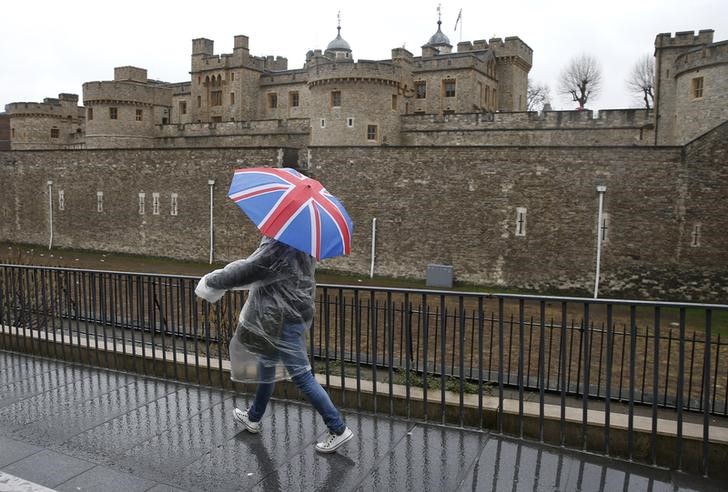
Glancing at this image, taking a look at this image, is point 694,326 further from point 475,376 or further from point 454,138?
point 454,138

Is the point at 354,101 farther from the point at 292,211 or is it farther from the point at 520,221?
the point at 292,211

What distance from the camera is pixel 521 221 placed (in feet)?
70.5

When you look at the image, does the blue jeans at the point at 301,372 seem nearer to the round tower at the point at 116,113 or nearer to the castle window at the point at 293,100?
the round tower at the point at 116,113

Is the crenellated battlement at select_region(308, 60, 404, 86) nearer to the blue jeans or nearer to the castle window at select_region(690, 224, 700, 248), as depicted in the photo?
the castle window at select_region(690, 224, 700, 248)

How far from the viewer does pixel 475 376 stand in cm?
1019

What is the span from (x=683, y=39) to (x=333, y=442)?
29511 mm

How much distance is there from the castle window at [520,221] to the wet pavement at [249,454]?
689 inches

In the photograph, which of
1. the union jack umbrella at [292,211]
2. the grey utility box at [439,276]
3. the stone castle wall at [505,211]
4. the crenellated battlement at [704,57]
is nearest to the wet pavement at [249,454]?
the union jack umbrella at [292,211]

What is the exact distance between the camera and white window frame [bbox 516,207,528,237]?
2145 centimetres

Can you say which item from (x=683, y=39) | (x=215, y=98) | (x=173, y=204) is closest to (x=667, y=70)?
(x=683, y=39)

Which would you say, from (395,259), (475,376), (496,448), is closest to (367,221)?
(395,259)

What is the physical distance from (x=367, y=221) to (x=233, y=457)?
2004cm

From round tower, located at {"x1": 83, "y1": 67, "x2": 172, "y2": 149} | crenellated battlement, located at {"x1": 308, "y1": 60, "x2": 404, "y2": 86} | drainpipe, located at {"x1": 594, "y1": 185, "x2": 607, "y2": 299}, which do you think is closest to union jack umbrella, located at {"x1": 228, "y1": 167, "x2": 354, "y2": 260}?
drainpipe, located at {"x1": 594, "y1": 185, "x2": 607, "y2": 299}

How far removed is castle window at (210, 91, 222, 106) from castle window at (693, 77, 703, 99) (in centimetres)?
3236
